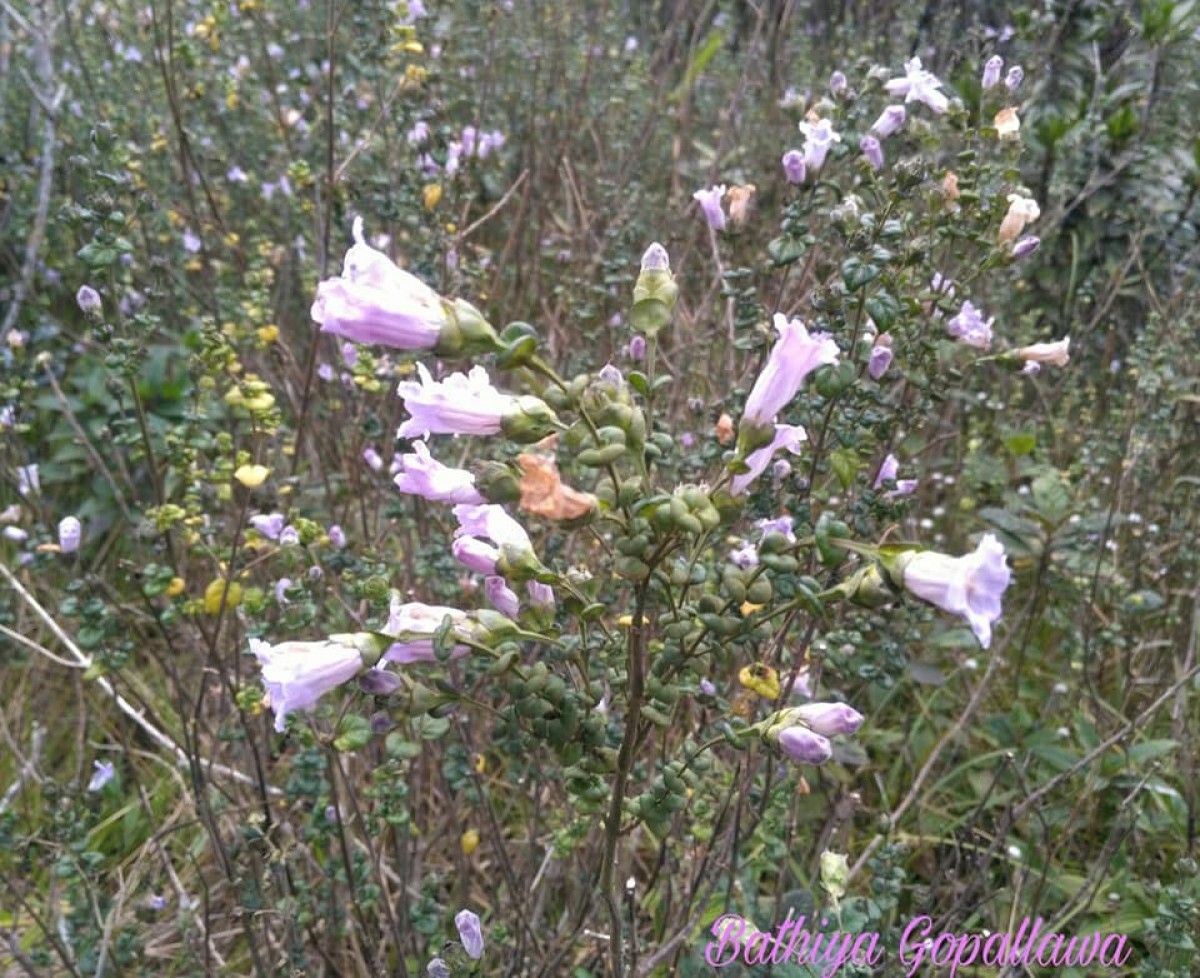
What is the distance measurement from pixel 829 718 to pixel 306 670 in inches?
18.1

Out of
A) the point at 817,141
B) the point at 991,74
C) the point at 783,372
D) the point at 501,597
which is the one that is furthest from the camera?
the point at 991,74

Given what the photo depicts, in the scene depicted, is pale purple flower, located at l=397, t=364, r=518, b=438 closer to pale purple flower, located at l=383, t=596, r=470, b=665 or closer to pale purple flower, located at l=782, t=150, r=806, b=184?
pale purple flower, located at l=383, t=596, r=470, b=665

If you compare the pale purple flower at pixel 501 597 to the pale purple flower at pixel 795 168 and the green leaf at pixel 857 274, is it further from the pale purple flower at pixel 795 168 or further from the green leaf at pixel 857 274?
the pale purple flower at pixel 795 168

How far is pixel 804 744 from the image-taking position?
2.99ft

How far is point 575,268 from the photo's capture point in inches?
117

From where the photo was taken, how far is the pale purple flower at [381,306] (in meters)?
0.82

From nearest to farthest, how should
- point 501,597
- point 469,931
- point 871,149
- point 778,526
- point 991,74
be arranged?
point 501,597 < point 469,931 < point 778,526 < point 871,149 < point 991,74

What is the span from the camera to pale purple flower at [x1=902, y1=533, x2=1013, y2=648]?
784 millimetres

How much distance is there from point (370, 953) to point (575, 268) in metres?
2.02

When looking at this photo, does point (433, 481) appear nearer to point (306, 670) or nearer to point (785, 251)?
point (306, 670)

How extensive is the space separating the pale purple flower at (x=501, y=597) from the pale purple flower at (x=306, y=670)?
176 millimetres

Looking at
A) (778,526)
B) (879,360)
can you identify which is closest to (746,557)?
(778,526)

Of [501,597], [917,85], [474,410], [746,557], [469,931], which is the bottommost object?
[469,931]

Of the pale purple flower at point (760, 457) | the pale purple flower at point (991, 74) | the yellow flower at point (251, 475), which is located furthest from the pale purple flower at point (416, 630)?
the pale purple flower at point (991, 74)
